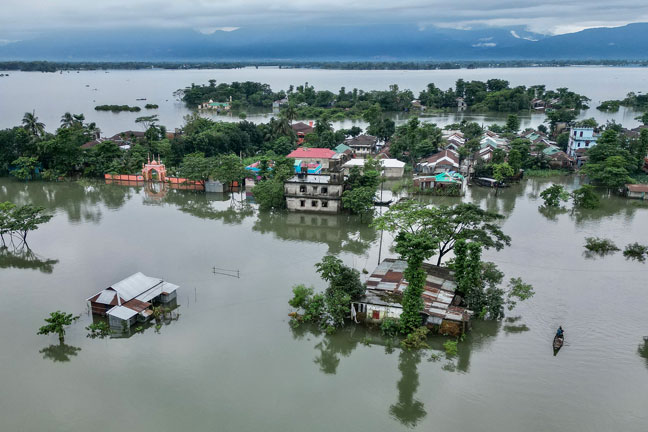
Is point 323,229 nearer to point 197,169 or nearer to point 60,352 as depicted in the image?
point 197,169

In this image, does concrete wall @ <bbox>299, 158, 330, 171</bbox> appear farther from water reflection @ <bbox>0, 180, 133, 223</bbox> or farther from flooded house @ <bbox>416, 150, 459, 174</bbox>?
water reflection @ <bbox>0, 180, 133, 223</bbox>

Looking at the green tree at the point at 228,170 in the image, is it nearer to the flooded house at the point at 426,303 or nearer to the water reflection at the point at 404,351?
the flooded house at the point at 426,303

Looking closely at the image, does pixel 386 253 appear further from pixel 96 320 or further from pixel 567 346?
pixel 96 320

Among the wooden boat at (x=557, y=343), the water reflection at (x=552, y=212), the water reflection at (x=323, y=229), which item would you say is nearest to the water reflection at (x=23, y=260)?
the water reflection at (x=323, y=229)

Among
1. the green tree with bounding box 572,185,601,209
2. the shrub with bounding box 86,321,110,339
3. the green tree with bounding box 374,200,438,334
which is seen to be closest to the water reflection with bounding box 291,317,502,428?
the green tree with bounding box 374,200,438,334

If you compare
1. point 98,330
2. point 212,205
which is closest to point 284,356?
point 98,330

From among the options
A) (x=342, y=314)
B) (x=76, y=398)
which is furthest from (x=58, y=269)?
(x=342, y=314)
